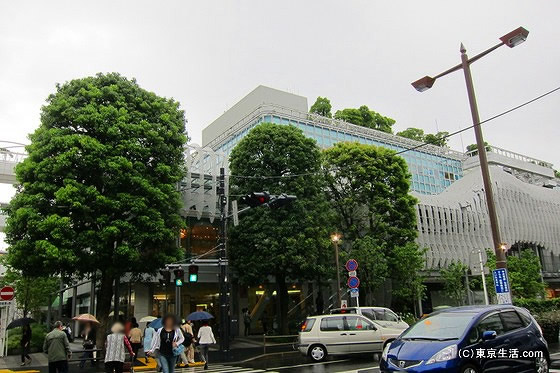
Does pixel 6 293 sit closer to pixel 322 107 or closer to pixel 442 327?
pixel 442 327

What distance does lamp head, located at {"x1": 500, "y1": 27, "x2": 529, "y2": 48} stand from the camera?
11261 mm

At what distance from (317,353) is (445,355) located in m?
8.87

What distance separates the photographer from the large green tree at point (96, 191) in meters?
17.9

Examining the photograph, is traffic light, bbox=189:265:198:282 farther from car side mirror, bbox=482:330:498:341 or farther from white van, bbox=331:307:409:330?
car side mirror, bbox=482:330:498:341

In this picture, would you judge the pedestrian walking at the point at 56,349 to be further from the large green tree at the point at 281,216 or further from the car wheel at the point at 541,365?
the large green tree at the point at 281,216

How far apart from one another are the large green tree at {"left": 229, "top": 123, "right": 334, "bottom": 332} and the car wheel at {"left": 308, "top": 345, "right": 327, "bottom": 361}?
323 inches

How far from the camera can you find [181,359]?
55.7ft

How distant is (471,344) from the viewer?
7988 millimetres

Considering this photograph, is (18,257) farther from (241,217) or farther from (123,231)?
(241,217)

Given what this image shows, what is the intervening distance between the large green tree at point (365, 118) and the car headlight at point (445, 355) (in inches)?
1890

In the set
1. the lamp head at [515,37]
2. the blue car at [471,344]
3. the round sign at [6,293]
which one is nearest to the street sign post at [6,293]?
the round sign at [6,293]

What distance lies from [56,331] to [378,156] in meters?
23.2

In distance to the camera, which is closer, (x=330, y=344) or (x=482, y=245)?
(x=330, y=344)

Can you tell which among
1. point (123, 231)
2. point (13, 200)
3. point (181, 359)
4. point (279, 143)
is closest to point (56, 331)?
point (181, 359)
